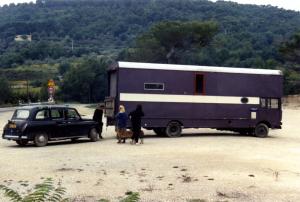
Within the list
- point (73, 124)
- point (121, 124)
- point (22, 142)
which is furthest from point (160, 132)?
point (22, 142)

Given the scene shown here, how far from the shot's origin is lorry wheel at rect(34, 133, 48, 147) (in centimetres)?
2039

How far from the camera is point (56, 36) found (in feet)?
493

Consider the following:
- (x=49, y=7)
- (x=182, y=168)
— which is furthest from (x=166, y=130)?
(x=49, y=7)

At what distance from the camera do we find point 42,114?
20625 millimetres

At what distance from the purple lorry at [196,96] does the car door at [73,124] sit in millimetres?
1964

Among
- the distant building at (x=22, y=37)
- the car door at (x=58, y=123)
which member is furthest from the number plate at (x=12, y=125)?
the distant building at (x=22, y=37)

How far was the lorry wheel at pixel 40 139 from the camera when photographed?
2039 centimetres

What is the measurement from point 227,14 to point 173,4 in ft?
55.6

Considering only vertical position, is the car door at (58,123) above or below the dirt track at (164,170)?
above

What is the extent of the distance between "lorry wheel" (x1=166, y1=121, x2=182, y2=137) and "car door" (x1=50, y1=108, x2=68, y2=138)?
16.3 ft

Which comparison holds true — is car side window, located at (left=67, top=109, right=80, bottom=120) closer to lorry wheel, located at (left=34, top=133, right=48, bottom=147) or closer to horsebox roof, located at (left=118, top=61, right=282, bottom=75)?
lorry wheel, located at (left=34, top=133, right=48, bottom=147)

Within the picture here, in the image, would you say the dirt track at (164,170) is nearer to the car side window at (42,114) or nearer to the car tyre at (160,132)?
the car side window at (42,114)

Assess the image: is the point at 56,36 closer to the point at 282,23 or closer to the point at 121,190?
the point at 282,23

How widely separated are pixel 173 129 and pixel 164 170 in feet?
35.3
